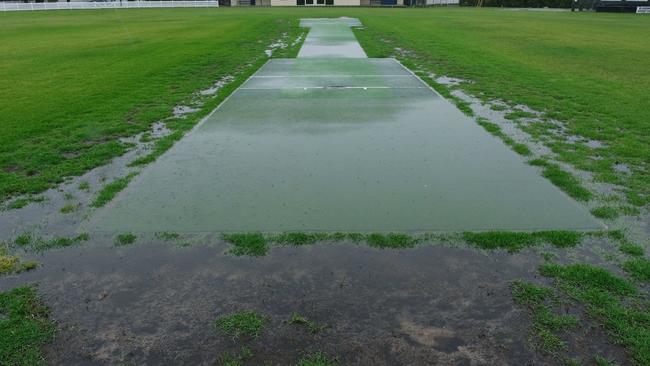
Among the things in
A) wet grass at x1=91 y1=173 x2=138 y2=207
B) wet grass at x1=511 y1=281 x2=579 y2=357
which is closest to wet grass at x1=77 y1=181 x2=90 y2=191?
wet grass at x1=91 y1=173 x2=138 y2=207

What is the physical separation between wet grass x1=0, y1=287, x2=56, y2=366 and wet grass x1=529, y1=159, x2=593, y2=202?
17.2ft

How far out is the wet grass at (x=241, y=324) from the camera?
3.33m

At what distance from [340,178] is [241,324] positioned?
2.87 meters

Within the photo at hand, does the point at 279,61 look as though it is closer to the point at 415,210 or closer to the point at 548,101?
the point at 548,101

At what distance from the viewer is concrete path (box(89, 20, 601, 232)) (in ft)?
16.1

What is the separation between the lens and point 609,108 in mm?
9500

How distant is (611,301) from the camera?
11.9 ft

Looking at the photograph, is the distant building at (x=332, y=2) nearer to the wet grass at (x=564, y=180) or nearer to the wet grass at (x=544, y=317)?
the wet grass at (x=564, y=180)

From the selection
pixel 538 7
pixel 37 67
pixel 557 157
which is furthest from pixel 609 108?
pixel 538 7

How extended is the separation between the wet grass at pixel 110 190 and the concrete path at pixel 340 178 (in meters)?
0.13

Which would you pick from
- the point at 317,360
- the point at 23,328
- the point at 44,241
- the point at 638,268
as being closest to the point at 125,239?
the point at 44,241

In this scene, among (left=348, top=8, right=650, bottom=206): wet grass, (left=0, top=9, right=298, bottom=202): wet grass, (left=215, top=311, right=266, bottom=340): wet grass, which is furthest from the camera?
(left=348, top=8, right=650, bottom=206): wet grass

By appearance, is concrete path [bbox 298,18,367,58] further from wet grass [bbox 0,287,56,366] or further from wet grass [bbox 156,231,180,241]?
wet grass [bbox 0,287,56,366]

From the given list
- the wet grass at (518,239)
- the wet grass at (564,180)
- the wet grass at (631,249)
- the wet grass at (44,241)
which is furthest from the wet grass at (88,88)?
the wet grass at (631,249)
